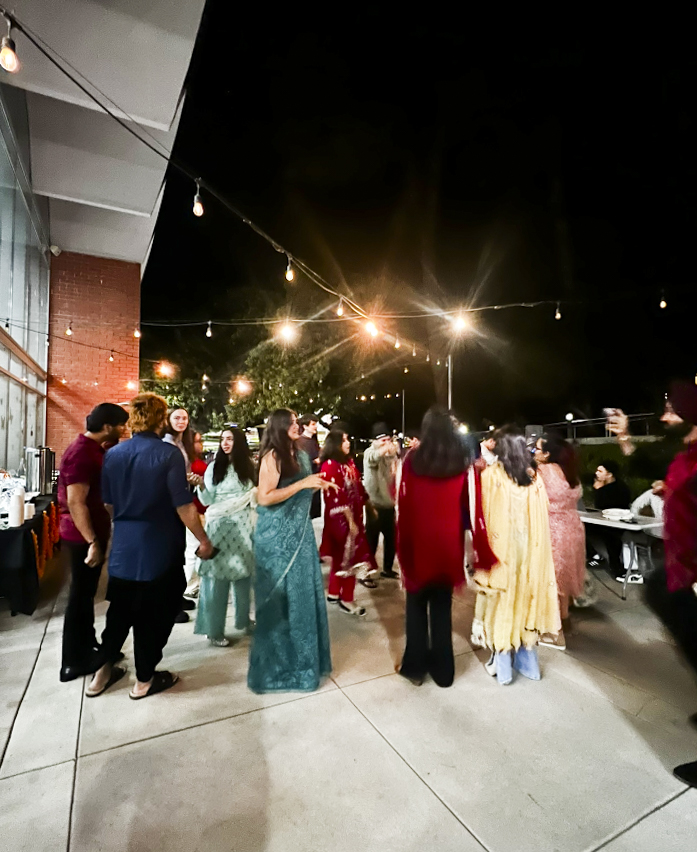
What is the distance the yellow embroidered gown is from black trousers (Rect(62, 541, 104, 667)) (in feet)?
8.90

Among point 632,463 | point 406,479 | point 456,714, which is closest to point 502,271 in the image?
point 632,463

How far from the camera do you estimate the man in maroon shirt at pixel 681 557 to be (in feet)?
7.50

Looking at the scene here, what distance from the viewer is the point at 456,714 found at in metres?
2.68

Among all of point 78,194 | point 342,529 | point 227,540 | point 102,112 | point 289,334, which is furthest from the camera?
point 289,334

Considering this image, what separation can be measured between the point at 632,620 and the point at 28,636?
541 cm

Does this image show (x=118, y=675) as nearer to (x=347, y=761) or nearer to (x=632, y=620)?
(x=347, y=761)

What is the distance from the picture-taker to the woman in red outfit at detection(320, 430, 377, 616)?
172 inches

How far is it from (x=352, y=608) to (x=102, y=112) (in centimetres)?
713

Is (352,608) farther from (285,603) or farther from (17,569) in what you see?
(17,569)

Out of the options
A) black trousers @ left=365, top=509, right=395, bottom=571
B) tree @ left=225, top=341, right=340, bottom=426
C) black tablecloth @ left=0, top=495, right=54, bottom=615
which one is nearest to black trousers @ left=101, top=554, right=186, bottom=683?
black tablecloth @ left=0, top=495, right=54, bottom=615

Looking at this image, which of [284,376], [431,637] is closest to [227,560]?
[431,637]

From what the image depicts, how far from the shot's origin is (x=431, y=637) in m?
3.04

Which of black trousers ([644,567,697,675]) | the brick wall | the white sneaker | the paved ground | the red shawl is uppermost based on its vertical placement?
the brick wall

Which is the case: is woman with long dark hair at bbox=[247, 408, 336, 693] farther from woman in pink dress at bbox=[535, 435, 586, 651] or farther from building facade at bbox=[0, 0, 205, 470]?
building facade at bbox=[0, 0, 205, 470]
